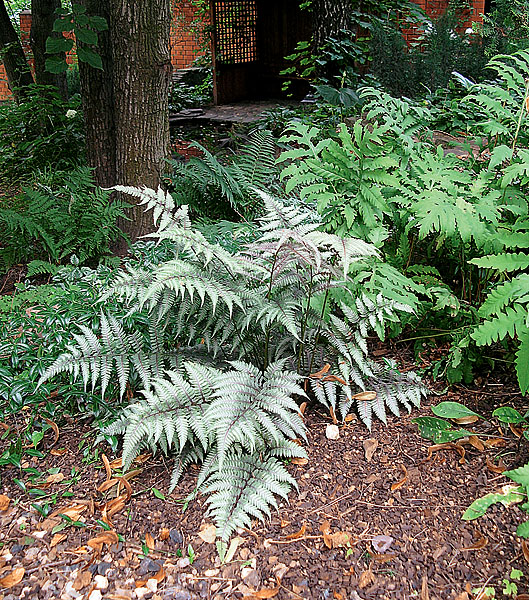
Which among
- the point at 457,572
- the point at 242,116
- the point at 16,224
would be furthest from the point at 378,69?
the point at 457,572

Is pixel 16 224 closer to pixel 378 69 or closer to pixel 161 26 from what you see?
pixel 161 26

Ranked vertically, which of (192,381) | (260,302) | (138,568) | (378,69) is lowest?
(138,568)

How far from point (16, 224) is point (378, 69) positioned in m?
6.24

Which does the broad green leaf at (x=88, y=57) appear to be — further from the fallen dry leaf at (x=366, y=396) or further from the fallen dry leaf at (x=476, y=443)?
the fallen dry leaf at (x=476, y=443)

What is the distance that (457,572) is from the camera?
200 centimetres

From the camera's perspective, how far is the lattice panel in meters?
12.0

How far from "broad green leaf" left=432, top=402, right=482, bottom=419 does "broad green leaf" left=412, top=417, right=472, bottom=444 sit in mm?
44

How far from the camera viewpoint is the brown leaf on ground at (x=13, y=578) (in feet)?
6.54

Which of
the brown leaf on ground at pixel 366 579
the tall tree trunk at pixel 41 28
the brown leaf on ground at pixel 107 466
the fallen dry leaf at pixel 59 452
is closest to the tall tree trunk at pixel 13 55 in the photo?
the tall tree trunk at pixel 41 28

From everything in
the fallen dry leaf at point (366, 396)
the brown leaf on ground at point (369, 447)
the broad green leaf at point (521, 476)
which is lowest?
the brown leaf on ground at point (369, 447)

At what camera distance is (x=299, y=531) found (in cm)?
218

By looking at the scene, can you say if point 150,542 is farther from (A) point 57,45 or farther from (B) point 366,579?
(A) point 57,45

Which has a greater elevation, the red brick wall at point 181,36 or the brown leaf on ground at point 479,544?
the red brick wall at point 181,36

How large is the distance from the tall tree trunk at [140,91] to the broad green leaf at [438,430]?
307 cm
